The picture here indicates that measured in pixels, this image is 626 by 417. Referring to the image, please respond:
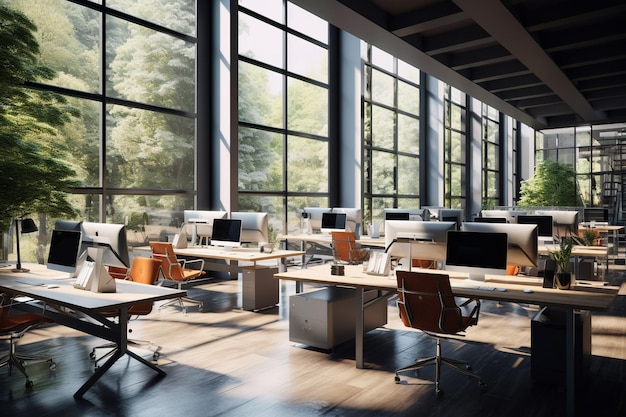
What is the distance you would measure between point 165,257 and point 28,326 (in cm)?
236

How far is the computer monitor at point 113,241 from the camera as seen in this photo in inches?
162

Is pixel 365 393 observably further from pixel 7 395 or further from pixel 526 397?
pixel 7 395

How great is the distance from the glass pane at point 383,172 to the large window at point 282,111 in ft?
5.04

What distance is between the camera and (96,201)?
6.94 meters

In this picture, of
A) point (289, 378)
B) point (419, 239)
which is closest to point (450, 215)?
point (419, 239)

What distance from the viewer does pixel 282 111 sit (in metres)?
9.87

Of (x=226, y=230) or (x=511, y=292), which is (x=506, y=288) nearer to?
(x=511, y=292)

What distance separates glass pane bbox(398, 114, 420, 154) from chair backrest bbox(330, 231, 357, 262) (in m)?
5.92

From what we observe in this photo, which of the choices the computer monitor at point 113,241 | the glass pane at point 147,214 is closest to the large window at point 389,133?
the glass pane at point 147,214

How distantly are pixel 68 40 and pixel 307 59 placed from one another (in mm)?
4991

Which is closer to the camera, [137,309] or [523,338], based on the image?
[137,309]

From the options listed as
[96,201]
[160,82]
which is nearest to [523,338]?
[96,201]

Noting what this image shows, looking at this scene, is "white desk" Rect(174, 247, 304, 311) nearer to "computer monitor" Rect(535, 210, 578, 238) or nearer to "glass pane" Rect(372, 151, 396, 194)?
"computer monitor" Rect(535, 210, 578, 238)

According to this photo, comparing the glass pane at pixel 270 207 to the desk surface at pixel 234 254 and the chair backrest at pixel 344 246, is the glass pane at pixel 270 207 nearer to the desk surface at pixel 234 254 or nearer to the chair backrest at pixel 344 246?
the chair backrest at pixel 344 246
